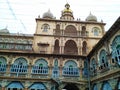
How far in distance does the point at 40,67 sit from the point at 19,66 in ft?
11.6

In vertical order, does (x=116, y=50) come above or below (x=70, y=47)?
below

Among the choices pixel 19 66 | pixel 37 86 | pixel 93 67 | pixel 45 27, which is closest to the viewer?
pixel 93 67

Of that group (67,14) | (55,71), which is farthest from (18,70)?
(67,14)

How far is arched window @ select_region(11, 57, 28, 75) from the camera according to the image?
24359 mm

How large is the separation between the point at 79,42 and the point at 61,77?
9651 mm

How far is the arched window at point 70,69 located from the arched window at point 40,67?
3.16 metres

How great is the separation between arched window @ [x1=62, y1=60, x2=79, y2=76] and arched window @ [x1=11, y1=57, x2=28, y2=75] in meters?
6.58

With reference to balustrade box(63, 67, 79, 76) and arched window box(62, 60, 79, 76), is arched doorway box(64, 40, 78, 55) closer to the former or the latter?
arched window box(62, 60, 79, 76)

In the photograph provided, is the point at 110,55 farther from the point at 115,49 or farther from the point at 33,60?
the point at 33,60

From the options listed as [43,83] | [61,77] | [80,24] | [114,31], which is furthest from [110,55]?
[80,24]

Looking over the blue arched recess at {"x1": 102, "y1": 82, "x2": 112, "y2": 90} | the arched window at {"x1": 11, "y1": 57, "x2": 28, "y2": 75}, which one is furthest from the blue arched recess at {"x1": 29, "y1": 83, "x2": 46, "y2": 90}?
the blue arched recess at {"x1": 102, "y1": 82, "x2": 112, "y2": 90}

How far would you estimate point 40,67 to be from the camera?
981 inches

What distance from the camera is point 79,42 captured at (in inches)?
1216

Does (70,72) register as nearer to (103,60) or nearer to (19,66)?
(103,60)
